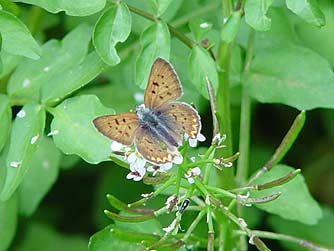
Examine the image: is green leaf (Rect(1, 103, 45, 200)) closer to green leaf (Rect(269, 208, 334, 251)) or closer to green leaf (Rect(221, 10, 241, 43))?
green leaf (Rect(221, 10, 241, 43))

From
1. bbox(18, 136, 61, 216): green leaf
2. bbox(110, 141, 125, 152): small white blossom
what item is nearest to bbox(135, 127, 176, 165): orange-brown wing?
bbox(110, 141, 125, 152): small white blossom

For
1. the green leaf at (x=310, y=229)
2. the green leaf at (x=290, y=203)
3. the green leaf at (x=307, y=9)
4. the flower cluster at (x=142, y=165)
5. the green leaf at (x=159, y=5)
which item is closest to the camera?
the flower cluster at (x=142, y=165)

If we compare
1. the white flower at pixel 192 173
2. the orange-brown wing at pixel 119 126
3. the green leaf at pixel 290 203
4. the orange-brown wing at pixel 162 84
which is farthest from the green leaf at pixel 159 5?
the green leaf at pixel 290 203

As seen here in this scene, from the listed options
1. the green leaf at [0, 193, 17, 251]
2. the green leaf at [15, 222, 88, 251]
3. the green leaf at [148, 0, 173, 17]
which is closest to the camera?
the green leaf at [148, 0, 173, 17]

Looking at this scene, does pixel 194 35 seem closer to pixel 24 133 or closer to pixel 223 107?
pixel 223 107

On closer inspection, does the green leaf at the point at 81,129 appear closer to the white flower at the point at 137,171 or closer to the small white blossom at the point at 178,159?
the white flower at the point at 137,171

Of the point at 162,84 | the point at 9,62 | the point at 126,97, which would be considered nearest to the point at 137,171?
the point at 162,84
